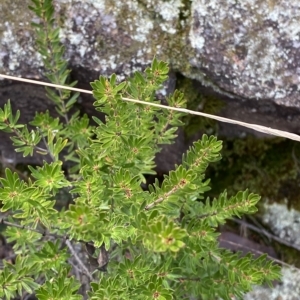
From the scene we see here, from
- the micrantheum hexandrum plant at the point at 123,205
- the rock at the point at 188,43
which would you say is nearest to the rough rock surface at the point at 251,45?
the rock at the point at 188,43

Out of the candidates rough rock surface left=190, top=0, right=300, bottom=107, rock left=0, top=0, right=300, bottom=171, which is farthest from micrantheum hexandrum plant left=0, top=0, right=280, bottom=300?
rough rock surface left=190, top=0, right=300, bottom=107

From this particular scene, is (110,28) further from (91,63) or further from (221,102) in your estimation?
(221,102)

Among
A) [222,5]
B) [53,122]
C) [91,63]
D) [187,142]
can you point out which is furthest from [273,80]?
[53,122]

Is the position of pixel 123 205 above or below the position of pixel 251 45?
below

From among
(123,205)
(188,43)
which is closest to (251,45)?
(188,43)

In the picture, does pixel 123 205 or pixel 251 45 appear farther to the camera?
pixel 251 45

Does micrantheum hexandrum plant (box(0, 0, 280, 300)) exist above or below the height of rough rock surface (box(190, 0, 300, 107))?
below

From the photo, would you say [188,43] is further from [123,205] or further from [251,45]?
[123,205]

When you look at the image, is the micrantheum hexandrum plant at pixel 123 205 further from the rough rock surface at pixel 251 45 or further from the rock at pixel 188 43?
the rough rock surface at pixel 251 45

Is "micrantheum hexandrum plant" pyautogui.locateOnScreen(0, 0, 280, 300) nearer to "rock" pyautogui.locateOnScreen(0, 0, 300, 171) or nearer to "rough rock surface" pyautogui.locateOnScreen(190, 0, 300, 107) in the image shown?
"rock" pyautogui.locateOnScreen(0, 0, 300, 171)

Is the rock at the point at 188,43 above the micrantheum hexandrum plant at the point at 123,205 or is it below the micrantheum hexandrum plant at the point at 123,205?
above
